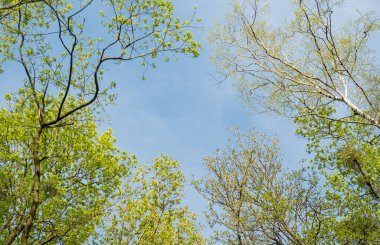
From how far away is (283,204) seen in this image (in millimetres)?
21547

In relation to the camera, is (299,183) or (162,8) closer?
(162,8)

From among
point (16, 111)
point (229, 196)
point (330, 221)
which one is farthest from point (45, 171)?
point (330, 221)

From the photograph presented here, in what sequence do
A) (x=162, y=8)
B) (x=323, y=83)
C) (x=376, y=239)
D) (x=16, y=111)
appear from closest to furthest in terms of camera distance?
(x=162, y=8)
(x=323, y=83)
(x=376, y=239)
(x=16, y=111)

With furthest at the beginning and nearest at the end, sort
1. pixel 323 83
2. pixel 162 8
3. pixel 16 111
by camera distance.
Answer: pixel 16 111
pixel 323 83
pixel 162 8

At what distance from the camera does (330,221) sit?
21453mm

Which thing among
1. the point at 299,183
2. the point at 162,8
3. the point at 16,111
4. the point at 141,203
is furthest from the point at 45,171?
the point at 299,183

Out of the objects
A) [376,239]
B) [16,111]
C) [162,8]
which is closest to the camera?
[162,8]

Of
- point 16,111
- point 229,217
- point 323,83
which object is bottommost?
point 229,217

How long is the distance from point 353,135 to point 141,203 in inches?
510

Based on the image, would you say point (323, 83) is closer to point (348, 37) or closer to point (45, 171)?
point (348, 37)

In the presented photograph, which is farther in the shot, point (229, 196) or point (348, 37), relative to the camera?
point (229, 196)

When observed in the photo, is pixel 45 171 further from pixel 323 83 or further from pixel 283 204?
pixel 323 83

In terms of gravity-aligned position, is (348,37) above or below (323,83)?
above

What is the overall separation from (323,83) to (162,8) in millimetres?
8899
